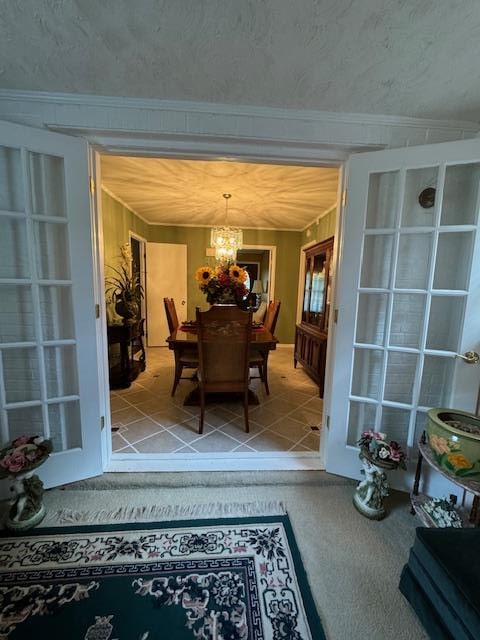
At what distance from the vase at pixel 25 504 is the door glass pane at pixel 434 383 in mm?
2191

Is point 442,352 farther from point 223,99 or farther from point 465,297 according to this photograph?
point 223,99

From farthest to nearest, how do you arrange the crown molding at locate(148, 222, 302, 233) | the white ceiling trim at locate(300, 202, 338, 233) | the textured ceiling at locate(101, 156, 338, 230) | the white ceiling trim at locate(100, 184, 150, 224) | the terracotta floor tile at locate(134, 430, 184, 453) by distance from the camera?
the crown molding at locate(148, 222, 302, 233) < the white ceiling trim at locate(300, 202, 338, 233) < the white ceiling trim at locate(100, 184, 150, 224) < the textured ceiling at locate(101, 156, 338, 230) < the terracotta floor tile at locate(134, 430, 184, 453)

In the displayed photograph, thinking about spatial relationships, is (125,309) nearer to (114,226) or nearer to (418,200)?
(114,226)

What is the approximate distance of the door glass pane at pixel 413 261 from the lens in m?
1.57

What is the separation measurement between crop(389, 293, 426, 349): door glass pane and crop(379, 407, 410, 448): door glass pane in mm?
428

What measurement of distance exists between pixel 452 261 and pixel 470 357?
543 mm

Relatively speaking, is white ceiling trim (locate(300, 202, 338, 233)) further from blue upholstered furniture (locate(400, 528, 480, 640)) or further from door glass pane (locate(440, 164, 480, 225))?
blue upholstered furniture (locate(400, 528, 480, 640))

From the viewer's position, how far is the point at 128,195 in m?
3.52

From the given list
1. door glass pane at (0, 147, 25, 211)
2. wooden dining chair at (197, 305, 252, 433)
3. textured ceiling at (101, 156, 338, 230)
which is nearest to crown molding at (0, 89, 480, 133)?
door glass pane at (0, 147, 25, 211)

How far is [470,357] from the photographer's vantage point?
145 centimetres

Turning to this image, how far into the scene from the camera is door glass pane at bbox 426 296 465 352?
1.56 meters

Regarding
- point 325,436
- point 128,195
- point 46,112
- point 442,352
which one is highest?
point 128,195

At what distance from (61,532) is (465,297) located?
2.42 metres


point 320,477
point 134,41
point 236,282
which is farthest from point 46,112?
point 320,477
